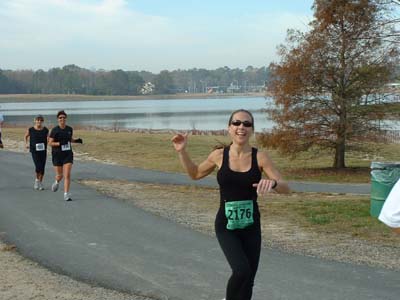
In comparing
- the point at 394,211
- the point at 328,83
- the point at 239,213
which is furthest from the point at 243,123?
the point at 328,83

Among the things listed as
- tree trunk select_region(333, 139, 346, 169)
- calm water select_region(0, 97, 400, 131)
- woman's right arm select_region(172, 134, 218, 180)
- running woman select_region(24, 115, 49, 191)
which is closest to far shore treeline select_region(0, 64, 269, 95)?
calm water select_region(0, 97, 400, 131)

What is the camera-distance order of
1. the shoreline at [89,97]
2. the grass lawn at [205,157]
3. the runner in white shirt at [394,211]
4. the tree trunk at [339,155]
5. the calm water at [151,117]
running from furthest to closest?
the shoreline at [89,97], the calm water at [151,117], the tree trunk at [339,155], the grass lawn at [205,157], the runner in white shirt at [394,211]

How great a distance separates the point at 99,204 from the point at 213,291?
623 centimetres

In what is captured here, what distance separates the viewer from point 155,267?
6.98 metres

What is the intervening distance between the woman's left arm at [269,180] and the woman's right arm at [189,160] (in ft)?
1.36

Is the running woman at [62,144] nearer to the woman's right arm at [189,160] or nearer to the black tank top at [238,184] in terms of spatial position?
the woman's right arm at [189,160]

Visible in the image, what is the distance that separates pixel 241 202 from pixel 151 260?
272cm

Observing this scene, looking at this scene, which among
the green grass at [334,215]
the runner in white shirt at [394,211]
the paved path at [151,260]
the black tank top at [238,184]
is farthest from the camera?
the green grass at [334,215]

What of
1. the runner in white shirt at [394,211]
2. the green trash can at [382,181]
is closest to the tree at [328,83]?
the green trash can at [382,181]

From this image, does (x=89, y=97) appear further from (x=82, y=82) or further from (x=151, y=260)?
(x=151, y=260)

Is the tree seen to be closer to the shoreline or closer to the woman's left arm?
the woman's left arm

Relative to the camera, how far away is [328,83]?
856 inches

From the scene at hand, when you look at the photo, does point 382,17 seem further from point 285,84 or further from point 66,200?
point 66,200

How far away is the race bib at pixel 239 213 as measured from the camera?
16.1 ft
